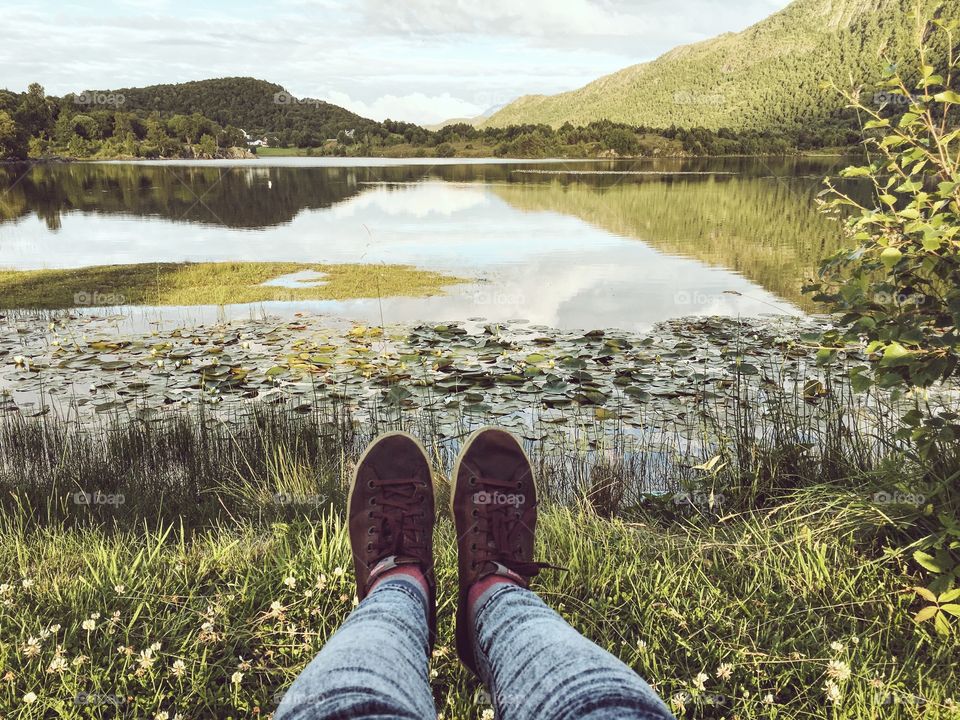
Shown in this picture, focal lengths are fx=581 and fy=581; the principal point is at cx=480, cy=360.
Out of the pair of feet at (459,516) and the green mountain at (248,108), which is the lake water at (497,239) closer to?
the pair of feet at (459,516)

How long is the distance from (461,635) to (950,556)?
1363 mm

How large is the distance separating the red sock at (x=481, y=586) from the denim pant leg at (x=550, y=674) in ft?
0.63

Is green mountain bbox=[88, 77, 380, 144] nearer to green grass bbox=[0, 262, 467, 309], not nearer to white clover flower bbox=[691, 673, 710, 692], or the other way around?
green grass bbox=[0, 262, 467, 309]

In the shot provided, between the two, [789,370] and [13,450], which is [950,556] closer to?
[789,370]

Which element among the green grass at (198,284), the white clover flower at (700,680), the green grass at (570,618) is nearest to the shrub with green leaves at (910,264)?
the green grass at (570,618)

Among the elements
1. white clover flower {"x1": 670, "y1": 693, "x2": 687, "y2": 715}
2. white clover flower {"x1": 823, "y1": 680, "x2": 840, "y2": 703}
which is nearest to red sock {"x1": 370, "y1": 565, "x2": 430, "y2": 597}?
white clover flower {"x1": 670, "y1": 693, "x2": 687, "y2": 715}

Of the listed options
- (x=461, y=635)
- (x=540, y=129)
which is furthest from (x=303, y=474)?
(x=540, y=129)

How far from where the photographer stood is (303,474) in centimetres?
302

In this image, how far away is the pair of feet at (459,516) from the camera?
1.81 meters

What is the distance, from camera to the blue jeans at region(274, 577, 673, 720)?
40.7 inches

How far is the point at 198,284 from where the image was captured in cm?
899

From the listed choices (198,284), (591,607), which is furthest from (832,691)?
(198,284)

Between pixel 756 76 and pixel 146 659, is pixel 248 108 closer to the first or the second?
pixel 146 659

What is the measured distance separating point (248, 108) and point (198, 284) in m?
49.8
